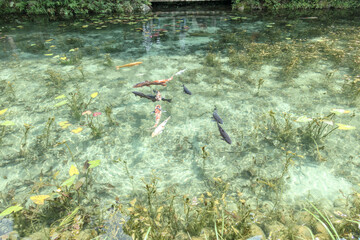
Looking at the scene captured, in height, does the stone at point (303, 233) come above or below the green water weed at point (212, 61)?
below

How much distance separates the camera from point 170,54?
5.84 m

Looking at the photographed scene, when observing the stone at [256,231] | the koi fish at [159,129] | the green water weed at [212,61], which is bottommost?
the stone at [256,231]

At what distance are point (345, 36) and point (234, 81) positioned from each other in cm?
500

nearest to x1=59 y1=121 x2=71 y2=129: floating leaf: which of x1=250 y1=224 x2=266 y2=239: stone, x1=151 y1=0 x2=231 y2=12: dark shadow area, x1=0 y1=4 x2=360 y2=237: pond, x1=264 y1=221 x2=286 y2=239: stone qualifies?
x1=0 y1=4 x2=360 y2=237: pond

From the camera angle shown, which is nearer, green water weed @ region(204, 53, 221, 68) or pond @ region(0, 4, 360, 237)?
pond @ region(0, 4, 360, 237)

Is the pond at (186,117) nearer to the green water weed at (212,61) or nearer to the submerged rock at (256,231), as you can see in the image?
the green water weed at (212,61)

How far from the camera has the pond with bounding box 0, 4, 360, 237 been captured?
248 centimetres

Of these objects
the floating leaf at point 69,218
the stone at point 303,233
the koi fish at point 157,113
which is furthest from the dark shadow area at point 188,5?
the stone at point 303,233

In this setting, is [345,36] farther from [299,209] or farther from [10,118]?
[10,118]

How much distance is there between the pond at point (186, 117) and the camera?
248 centimetres

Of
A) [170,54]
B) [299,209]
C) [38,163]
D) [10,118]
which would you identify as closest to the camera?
[299,209]

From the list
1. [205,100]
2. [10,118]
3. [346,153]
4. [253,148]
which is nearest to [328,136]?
[346,153]

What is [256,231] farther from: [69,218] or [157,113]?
[157,113]

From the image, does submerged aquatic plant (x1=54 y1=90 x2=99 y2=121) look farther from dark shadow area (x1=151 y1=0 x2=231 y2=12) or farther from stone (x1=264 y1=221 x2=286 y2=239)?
dark shadow area (x1=151 y1=0 x2=231 y2=12)
